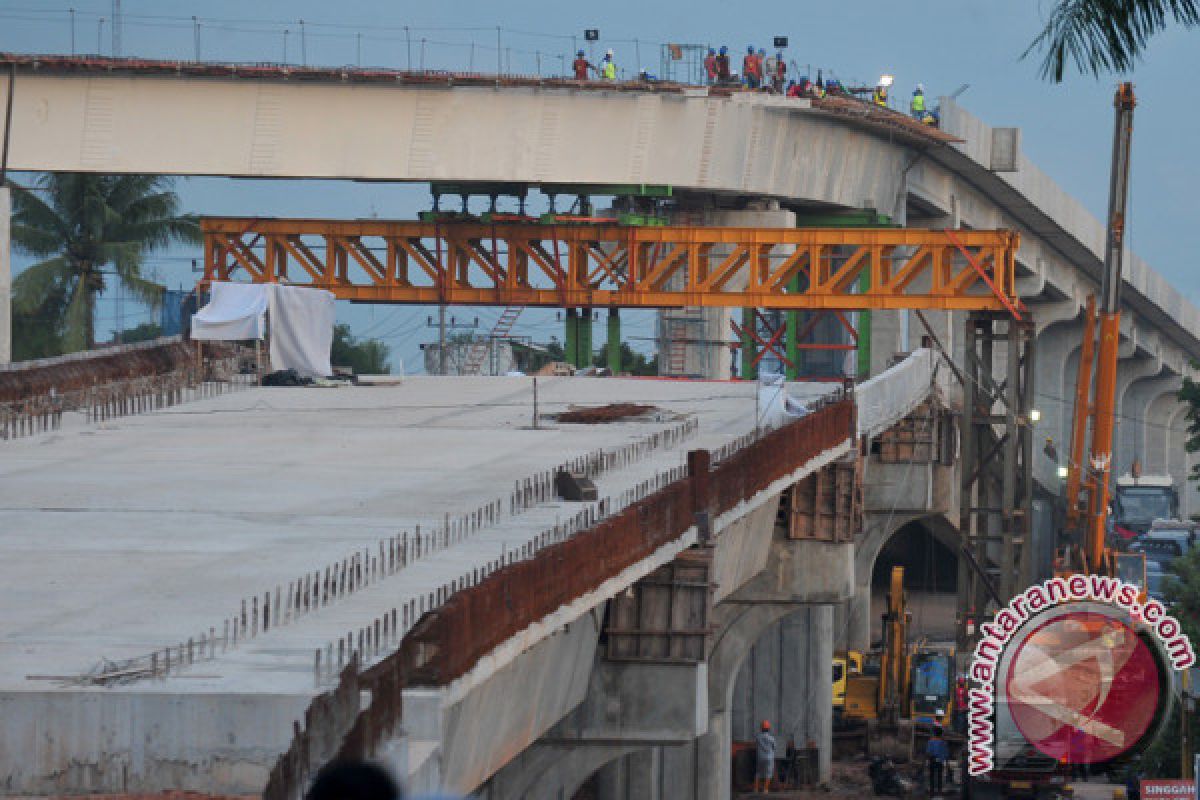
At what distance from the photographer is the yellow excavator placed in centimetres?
5669

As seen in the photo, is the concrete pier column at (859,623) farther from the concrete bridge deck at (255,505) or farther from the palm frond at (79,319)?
the palm frond at (79,319)

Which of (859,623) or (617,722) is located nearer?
(617,722)

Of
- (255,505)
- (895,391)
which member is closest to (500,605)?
(255,505)

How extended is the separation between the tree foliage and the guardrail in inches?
4594

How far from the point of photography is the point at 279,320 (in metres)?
56.2

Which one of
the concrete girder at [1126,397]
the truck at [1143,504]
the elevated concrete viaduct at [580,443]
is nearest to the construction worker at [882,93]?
the elevated concrete viaduct at [580,443]

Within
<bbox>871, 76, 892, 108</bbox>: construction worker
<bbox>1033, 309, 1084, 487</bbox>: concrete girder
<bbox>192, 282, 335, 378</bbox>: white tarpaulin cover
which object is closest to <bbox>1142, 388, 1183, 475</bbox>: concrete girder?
<bbox>1033, 309, 1084, 487</bbox>: concrete girder

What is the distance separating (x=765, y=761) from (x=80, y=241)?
35417 millimetres

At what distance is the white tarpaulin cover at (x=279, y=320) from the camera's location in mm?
54312

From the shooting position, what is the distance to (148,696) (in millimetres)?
16469

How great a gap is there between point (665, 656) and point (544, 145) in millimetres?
44153

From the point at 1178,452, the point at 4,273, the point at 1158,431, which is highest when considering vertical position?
the point at 4,273

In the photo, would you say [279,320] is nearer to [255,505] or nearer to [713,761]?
[713,761]

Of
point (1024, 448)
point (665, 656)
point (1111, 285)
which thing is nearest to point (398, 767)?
point (665, 656)
